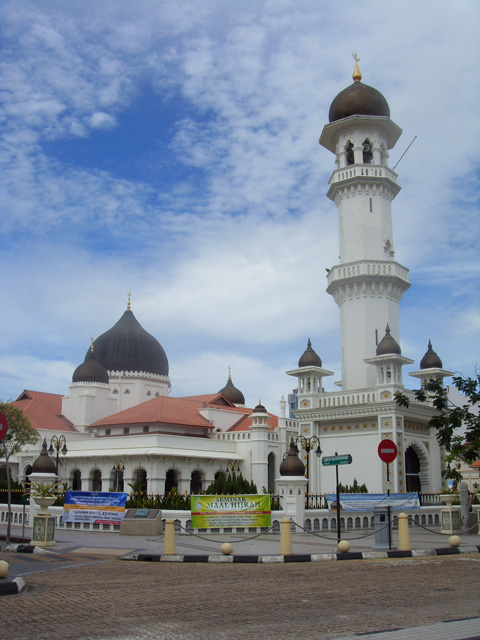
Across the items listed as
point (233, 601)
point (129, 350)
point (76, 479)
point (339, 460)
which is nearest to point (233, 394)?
point (129, 350)

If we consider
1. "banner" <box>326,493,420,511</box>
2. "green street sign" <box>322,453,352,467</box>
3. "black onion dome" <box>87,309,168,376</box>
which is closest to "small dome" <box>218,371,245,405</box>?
"black onion dome" <box>87,309,168,376</box>

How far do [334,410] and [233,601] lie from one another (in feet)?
79.1

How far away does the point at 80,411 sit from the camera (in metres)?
50.7

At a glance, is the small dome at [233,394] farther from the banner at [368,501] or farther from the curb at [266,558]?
the curb at [266,558]

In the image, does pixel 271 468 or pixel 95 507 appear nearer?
pixel 95 507

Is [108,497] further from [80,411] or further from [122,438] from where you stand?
[80,411]

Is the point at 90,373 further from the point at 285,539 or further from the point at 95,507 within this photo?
the point at 285,539

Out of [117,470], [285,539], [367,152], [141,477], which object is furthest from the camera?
[141,477]

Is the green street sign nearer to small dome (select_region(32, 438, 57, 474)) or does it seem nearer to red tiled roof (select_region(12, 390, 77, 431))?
small dome (select_region(32, 438, 57, 474))

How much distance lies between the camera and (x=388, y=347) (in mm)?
31578

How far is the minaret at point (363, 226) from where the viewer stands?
1372 inches

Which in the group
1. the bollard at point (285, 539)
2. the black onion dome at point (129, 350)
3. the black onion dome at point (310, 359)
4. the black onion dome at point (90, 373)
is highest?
the black onion dome at point (129, 350)

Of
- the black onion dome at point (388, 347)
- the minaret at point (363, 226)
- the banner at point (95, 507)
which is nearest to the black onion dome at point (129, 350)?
the minaret at point (363, 226)

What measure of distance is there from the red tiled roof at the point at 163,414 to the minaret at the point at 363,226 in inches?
566
